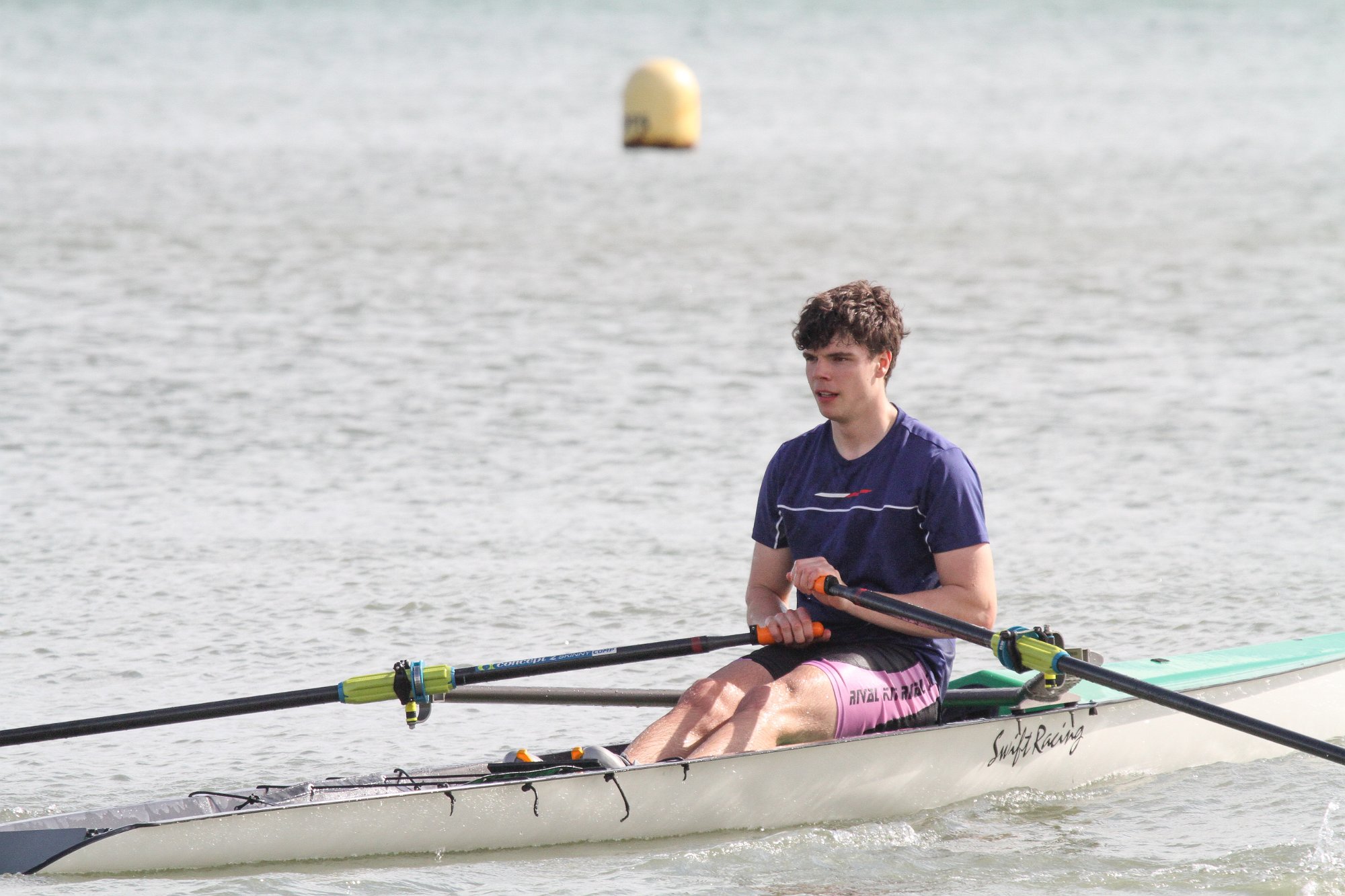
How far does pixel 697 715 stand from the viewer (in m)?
5.34

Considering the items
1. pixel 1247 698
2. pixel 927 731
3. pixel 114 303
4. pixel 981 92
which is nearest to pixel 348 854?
pixel 927 731

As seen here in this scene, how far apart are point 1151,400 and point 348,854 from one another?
7.75 m

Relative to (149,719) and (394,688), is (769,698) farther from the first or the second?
(149,719)

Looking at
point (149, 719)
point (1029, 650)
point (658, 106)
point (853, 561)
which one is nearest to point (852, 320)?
point (853, 561)

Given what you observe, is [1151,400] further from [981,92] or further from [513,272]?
[981,92]

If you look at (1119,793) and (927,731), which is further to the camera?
(1119,793)

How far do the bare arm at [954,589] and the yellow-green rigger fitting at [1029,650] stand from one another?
99 mm

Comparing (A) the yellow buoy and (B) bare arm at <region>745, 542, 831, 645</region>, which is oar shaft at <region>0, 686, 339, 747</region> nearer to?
(B) bare arm at <region>745, 542, 831, 645</region>

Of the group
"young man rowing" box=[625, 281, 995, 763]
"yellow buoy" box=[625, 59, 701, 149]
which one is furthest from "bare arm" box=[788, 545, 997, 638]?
"yellow buoy" box=[625, 59, 701, 149]

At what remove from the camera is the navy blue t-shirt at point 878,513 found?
5289 millimetres

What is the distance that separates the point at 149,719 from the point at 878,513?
2.17 m

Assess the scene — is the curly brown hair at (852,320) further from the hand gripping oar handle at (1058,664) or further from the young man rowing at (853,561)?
the hand gripping oar handle at (1058,664)

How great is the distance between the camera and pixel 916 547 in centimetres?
541

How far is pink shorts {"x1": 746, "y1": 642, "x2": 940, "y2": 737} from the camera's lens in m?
5.32
